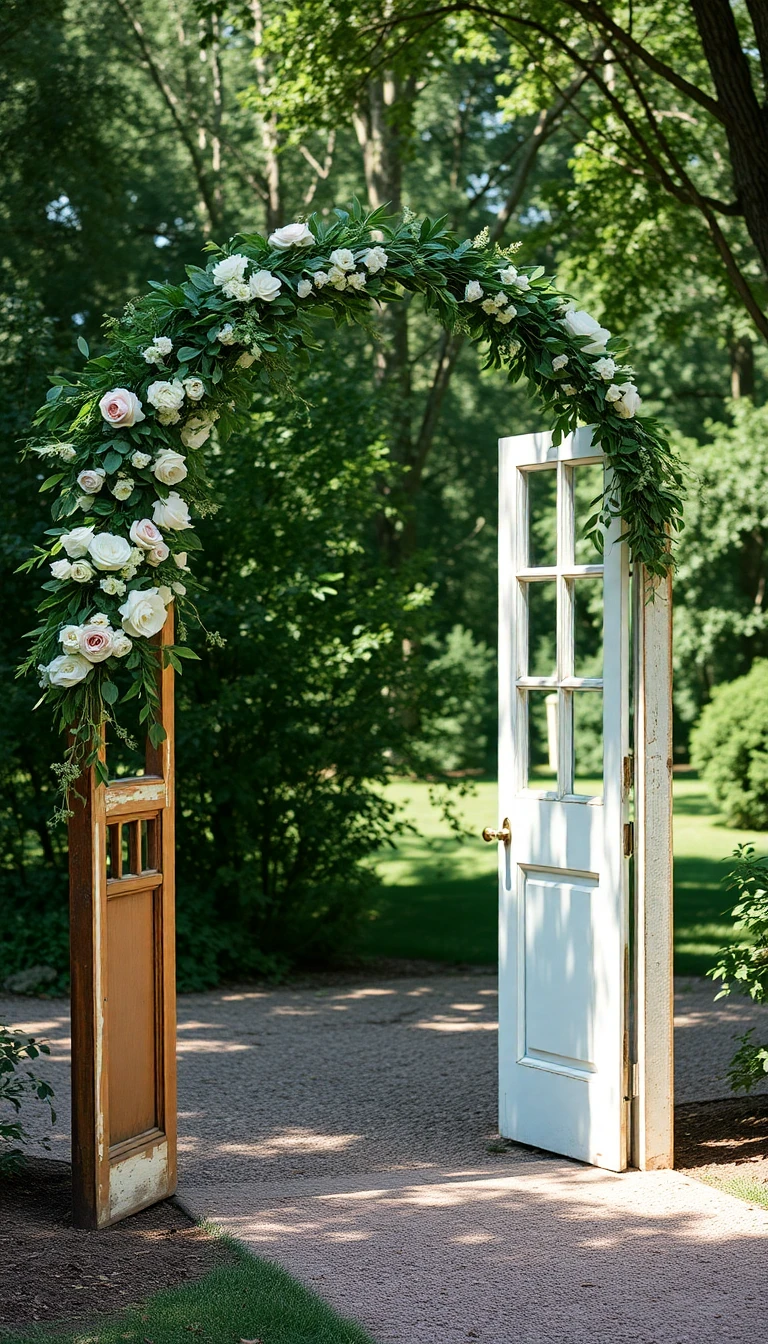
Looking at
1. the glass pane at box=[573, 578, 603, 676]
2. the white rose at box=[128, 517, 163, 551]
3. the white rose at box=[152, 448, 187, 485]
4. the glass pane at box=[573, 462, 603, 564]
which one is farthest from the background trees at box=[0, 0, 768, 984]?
the glass pane at box=[573, 578, 603, 676]

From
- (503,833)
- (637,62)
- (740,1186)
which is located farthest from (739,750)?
(740,1186)

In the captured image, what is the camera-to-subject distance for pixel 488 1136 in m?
5.05

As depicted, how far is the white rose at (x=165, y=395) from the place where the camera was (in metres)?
3.79

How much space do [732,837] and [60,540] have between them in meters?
11.2

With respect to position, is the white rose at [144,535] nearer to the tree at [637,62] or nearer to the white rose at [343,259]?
the white rose at [343,259]

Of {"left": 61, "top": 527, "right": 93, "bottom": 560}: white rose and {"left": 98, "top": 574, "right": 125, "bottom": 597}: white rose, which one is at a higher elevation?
{"left": 61, "top": 527, "right": 93, "bottom": 560}: white rose

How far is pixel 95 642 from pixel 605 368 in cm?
192

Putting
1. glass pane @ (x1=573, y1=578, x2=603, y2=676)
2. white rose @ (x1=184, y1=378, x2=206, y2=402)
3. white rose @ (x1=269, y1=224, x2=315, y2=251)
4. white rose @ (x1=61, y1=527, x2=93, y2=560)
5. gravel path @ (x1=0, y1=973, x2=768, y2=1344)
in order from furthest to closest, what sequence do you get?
1. glass pane @ (x1=573, y1=578, x2=603, y2=676)
2. white rose @ (x1=269, y1=224, x2=315, y2=251)
3. white rose @ (x1=184, y1=378, x2=206, y2=402)
4. white rose @ (x1=61, y1=527, x2=93, y2=560)
5. gravel path @ (x1=0, y1=973, x2=768, y2=1344)

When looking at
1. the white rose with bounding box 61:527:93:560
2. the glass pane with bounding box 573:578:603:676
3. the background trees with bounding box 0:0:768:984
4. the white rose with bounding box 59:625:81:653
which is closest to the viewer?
the white rose with bounding box 59:625:81:653

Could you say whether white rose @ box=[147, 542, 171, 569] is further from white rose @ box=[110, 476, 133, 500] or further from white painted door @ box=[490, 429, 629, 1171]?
white painted door @ box=[490, 429, 629, 1171]

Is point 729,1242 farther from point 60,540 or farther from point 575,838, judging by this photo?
point 60,540

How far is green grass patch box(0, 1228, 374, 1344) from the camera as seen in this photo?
9.59 ft

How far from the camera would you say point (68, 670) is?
12.0 ft

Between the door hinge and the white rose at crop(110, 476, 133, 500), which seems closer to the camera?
the white rose at crop(110, 476, 133, 500)
